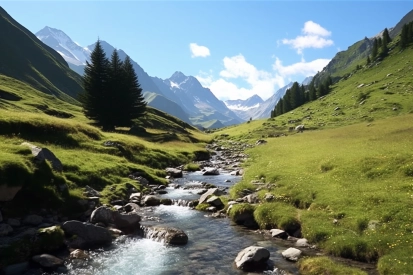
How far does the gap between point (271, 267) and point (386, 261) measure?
6.24 meters

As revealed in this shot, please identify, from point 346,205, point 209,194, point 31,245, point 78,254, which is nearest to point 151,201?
point 209,194

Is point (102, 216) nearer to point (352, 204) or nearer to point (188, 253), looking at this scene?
point (188, 253)

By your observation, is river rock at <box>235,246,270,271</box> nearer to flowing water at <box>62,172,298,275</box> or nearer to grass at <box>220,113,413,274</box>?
flowing water at <box>62,172,298,275</box>

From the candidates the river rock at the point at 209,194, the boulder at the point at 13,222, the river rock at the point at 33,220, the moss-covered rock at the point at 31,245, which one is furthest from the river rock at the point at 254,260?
the boulder at the point at 13,222

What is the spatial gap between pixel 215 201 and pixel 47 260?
1655 cm

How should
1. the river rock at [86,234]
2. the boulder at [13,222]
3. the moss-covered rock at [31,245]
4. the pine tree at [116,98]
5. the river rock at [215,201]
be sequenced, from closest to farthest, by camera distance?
the moss-covered rock at [31,245] → the boulder at [13,222] → the river rock at [86,234] → the river rock at [215,201] → the pine tree at [116,98]

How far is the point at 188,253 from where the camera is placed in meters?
21.0

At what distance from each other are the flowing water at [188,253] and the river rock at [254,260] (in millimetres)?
507

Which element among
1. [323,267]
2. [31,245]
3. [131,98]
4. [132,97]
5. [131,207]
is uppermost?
[132,97]

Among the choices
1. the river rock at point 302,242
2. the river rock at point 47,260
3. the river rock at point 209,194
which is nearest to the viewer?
the river rock at point 47,260

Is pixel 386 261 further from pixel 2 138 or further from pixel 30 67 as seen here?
pixel 30 67

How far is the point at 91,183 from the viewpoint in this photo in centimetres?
3244

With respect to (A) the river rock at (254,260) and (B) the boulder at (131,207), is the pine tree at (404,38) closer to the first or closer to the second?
(B) the boulder at (131,207)

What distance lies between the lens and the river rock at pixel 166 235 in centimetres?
2267
